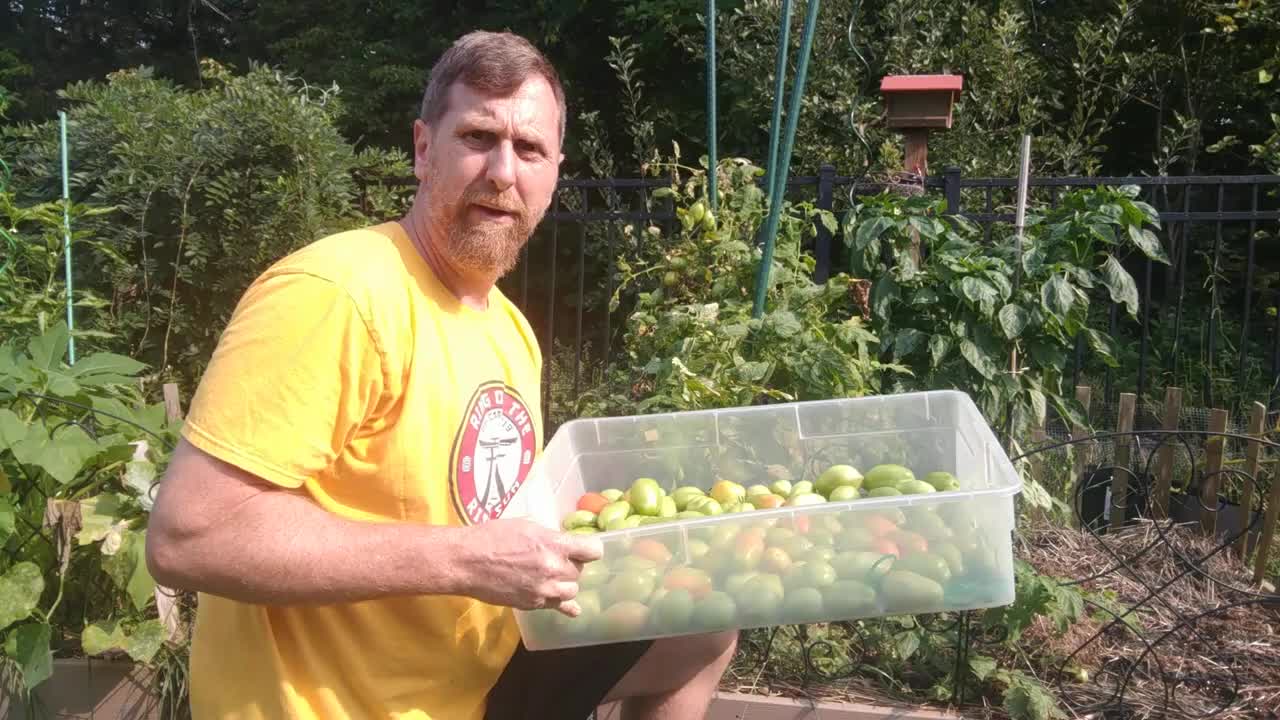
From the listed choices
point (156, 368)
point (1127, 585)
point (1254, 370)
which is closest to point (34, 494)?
point (156, 368)

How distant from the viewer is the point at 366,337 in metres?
1.39

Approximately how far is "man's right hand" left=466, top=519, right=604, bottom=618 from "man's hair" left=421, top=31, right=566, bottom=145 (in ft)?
2.43

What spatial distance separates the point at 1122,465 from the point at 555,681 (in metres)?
2.95

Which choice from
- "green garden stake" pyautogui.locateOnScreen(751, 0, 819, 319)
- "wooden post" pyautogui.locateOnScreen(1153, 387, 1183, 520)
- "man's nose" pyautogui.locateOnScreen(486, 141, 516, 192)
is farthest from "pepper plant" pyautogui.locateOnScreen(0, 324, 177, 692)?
"wooden post" pyautogui.locateOnScreen(1153, 387, 1183, 520)

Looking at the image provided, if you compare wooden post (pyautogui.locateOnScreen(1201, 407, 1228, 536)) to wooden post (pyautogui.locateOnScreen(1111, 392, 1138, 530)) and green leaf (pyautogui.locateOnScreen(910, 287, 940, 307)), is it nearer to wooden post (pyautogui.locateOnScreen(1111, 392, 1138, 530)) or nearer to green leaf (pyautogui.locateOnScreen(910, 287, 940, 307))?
wooden post (pyautogui.locateOnScreen(1111, 392, 1138, 530))

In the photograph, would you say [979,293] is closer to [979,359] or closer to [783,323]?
[979,359]

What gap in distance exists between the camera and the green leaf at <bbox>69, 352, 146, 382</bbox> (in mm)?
2762

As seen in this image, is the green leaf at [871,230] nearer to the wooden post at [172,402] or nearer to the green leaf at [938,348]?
the green leaf at [938,348]

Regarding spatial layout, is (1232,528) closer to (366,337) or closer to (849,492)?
(849,492)

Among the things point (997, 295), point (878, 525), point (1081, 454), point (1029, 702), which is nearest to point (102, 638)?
point (878, 525)

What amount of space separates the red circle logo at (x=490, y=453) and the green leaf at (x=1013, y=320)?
5.64ft

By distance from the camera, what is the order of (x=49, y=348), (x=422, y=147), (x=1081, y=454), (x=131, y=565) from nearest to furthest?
(x=422, y=147) < (x=131, y=565) < (x=49, y=348) < (x=1081, y=454)

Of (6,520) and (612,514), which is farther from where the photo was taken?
(6,520)

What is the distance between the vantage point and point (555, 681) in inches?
66.5
